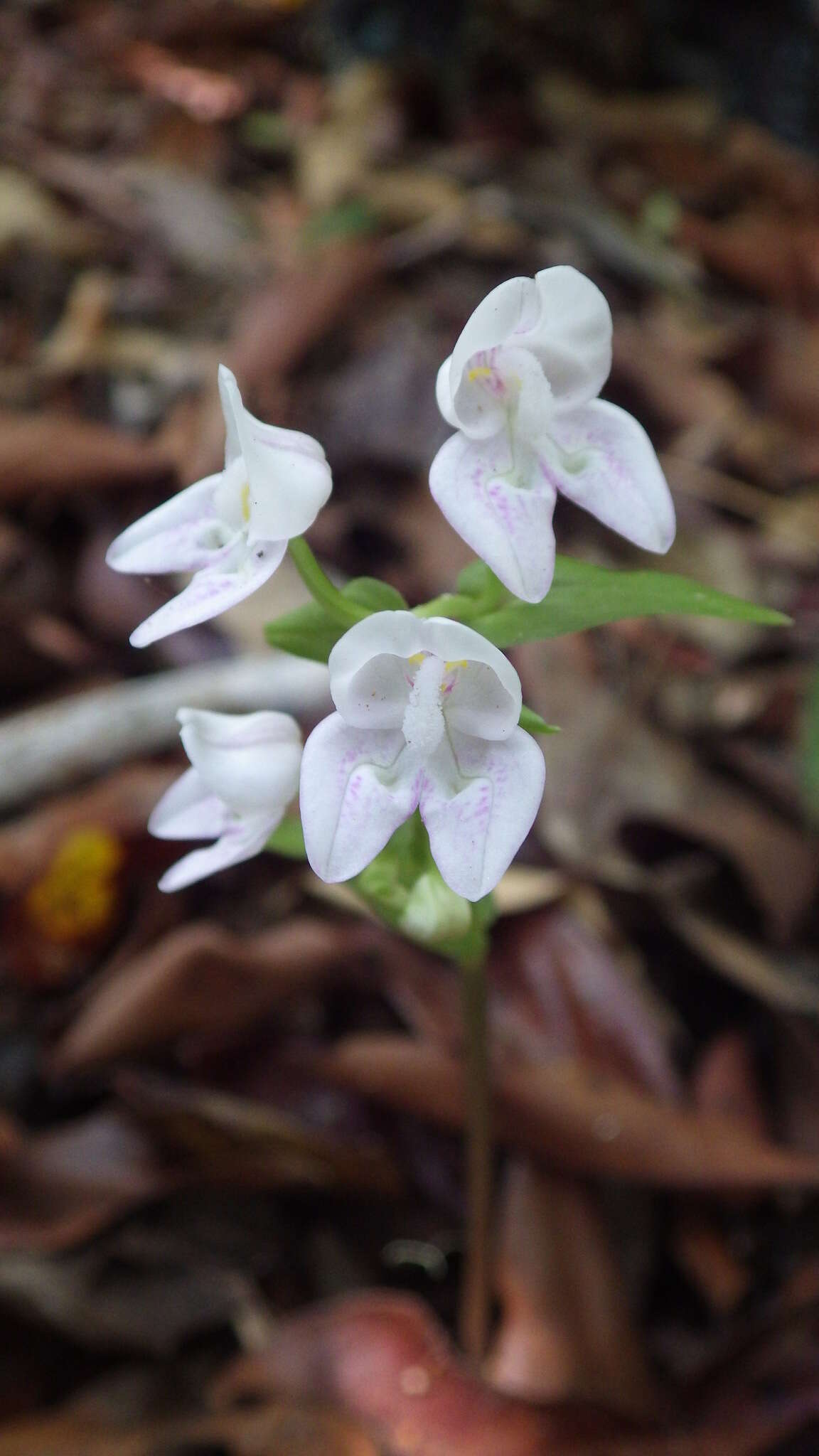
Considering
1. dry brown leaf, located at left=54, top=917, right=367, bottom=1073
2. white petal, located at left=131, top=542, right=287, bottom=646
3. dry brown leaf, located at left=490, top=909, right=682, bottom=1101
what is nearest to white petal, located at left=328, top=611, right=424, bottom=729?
white petal, located at left=131, top=542, right=287, bottom=646

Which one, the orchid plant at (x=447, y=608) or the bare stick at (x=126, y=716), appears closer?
the orchid plant at (x=447, y=608)

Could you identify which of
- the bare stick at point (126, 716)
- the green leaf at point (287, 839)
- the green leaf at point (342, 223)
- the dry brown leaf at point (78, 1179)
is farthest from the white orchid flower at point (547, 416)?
the green leaf at point (342, 223)

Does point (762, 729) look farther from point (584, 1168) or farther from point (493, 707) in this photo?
point (493, 707)

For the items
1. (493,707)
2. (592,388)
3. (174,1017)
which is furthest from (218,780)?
(174,1017)

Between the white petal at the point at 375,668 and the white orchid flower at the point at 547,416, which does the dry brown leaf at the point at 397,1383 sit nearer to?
the white petal at the point at 375,668

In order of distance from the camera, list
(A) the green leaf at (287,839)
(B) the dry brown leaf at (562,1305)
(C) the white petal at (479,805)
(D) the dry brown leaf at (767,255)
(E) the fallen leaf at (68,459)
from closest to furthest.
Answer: (C) the white petal at (479,805) < (A) the green leaf at (287,839) < (B) the dry brown leaf at (562,1305) < (E) the fallen leaf at (68,459) < (D) the dry brown leaf at (767,255)
